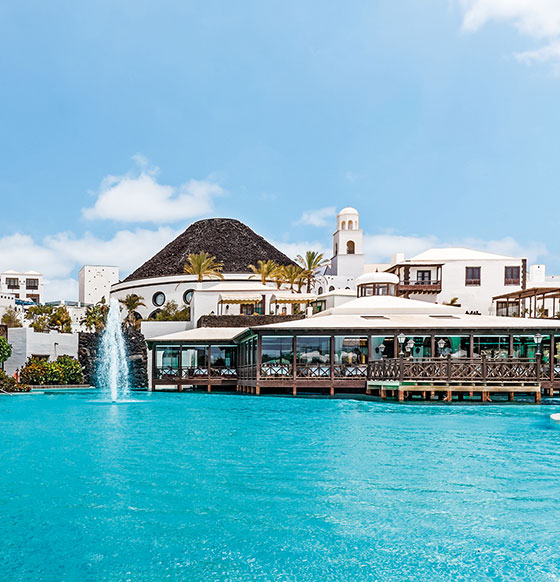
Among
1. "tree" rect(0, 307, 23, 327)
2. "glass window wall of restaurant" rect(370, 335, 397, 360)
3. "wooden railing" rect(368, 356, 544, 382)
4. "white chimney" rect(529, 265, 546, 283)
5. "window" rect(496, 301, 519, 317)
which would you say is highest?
"white chimney" rect(529, 265, 546, 283)

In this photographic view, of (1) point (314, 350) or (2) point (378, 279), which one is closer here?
A: (1) point (314, 350)

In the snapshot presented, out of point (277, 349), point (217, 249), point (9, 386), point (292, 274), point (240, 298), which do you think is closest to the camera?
point (277, 349)

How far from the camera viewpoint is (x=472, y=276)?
168 ft

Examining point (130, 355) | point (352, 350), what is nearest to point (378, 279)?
point (352, 350)

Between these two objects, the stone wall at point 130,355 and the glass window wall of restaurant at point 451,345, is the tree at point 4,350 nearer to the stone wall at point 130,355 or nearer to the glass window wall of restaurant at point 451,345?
the stone wall at point 130,355

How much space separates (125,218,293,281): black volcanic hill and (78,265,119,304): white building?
144 ft

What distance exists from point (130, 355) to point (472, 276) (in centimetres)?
2865

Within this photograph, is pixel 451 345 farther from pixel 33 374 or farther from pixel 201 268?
pixel 201 268

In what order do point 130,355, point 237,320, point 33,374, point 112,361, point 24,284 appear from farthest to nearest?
point 24,284
point 112,361
point 130,355
point 237,320
point 33,374

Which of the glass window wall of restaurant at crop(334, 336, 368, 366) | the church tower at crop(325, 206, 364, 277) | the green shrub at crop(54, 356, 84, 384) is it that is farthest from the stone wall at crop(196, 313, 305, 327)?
the church tower at crop(325, 206, 364, 277)

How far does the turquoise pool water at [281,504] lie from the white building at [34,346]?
945 inches

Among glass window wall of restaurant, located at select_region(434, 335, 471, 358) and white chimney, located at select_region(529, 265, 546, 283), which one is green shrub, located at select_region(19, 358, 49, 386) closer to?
glass window wall of restaurant, located at select_region(434, 335, 471, 358)

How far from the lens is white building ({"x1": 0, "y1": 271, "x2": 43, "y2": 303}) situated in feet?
376

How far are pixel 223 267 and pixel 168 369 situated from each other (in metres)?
35.4
